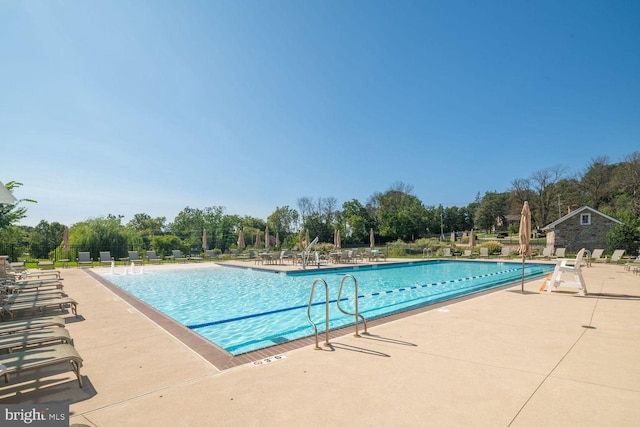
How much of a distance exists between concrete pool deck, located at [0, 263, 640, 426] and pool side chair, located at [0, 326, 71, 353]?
368mm

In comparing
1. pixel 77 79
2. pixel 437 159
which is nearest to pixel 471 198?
pixel 437 159

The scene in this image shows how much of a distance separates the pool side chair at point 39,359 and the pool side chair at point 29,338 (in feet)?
1.16

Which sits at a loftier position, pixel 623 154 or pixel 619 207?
pixel 623 154

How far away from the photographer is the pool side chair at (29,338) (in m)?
3.14

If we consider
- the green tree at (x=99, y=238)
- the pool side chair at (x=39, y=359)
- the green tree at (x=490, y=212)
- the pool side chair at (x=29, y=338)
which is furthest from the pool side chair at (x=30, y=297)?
the green tree at (x=490, y=212)

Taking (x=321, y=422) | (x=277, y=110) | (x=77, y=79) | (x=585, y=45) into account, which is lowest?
(x=321, y=422)

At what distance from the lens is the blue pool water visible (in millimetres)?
5645

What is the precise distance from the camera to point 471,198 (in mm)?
63219

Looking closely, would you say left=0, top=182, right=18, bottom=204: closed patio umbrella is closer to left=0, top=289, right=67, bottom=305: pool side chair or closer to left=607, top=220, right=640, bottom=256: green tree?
left=0, top=289, right=67, bottom=305: pool side chair

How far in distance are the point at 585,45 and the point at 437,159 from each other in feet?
48.1

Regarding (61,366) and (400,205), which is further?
(400,205)

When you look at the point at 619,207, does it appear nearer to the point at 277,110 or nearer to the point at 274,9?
the point at 277,110

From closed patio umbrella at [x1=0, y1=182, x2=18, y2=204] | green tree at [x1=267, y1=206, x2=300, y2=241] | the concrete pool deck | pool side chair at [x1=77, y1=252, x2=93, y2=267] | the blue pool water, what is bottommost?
the blue pool water

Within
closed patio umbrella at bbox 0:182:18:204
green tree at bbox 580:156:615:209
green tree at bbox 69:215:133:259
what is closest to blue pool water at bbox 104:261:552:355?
closed patio umbrella at bbox 0:182:18:204
